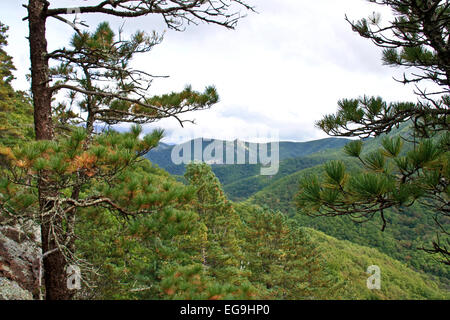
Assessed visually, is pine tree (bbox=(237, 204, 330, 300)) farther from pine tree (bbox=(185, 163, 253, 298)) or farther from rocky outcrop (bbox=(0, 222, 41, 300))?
rocky outcrop (bbox=(0, 222, 41, 300))

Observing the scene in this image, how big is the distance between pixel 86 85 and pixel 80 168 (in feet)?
5.66

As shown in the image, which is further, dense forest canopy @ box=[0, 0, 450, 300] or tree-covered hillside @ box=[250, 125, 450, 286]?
tree-covered hillside @ box=[250, 125, 450, 286]

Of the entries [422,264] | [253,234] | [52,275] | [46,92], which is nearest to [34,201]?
[52,275]

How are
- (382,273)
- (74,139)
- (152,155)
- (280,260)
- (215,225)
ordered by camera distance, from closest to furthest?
1. (74,139)
2. (152,155)
3. (215,225)
4. (280,260)
5. (382,273)

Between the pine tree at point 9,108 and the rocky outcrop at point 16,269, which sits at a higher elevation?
the pine tree at point 9,108

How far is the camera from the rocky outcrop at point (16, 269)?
4473 millimetres

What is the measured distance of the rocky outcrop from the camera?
14.7ft

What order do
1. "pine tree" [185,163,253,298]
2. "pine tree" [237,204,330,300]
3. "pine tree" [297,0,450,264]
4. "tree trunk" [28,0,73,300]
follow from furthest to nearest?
"pine tree" [237,204,330,300], "pine tree" [185,163,253,298], "tree trunk" [28,0,73,300], "pine tree" [297,0,450,264]

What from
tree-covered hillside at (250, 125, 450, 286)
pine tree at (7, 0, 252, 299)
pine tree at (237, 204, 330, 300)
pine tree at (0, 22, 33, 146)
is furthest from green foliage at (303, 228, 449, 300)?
pine tree at (7, 0, 252, 299)

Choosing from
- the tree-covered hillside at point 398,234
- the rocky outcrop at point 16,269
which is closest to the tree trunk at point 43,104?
the rocky outcrop at point 16,269

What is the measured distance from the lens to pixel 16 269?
490 cm

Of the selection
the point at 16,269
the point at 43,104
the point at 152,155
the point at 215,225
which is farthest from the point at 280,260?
the point at 43,104

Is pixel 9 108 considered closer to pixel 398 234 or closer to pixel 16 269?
pixel 16 269

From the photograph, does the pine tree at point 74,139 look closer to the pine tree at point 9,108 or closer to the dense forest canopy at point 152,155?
the dense forest canopy at point 152,155
